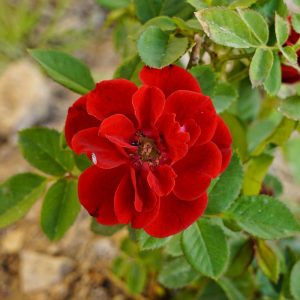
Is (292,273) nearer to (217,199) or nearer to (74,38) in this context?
(217,199)

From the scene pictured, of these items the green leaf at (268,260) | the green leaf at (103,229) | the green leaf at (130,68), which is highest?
the green leaf at (130,68)

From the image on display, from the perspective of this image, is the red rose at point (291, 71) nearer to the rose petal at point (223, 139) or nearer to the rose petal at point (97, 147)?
the rose petal at point (223, 139)

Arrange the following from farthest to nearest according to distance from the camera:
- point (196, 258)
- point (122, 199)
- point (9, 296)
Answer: point (9, 296) → point (196, 258) → point (122, 199)

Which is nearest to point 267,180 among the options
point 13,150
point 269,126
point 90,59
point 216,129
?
point 269,126

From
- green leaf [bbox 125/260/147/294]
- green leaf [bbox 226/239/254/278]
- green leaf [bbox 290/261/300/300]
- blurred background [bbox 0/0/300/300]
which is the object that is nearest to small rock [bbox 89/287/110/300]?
blurred background [bbox 0/0/300/300]

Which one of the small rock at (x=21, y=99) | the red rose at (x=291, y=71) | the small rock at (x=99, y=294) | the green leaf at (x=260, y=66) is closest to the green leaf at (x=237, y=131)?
the red rose at (x=291, y=71)

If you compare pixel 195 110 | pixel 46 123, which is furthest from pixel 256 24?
pixel 46 123
